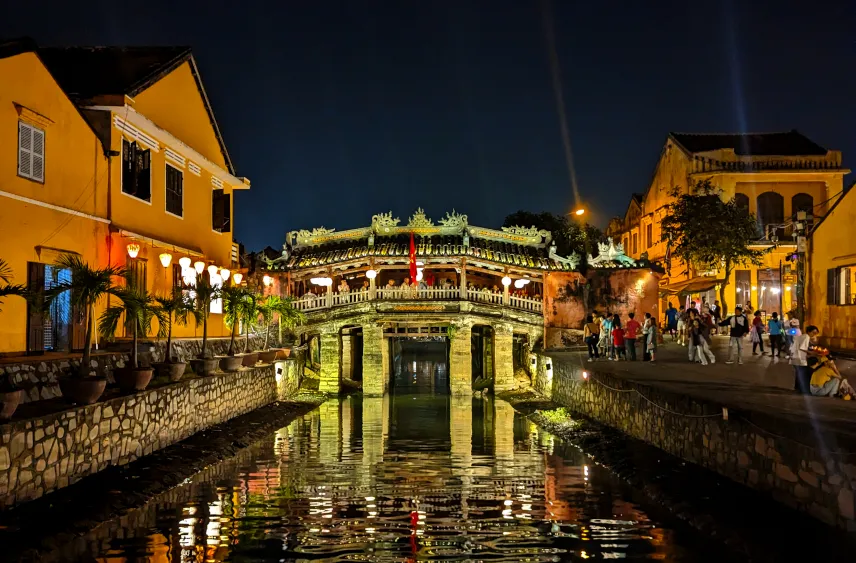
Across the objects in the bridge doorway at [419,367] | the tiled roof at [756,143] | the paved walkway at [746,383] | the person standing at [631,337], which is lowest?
the bridge doorway at [419,367]

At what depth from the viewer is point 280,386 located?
2786 cm

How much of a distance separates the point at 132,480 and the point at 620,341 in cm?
1581

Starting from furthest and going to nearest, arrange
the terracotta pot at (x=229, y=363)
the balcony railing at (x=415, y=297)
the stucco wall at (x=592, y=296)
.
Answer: the stucco wall at (x=592, y=296) → the balcony railing at (x=415, y=297) → the terracotta pot at (x=229, y=363)

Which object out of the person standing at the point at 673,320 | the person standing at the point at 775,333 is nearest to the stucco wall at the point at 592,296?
the person standing at the point at 673,320

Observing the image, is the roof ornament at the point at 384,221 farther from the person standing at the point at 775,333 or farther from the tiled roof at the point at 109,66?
the person standing at the point at 775,333

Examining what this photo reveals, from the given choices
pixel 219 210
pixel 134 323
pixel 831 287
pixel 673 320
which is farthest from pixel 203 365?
pixel 673 320

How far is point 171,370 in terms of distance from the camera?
15.8m

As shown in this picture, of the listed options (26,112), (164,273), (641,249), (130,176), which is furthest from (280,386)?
(641,249)

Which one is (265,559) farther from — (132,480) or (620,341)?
(620,341)

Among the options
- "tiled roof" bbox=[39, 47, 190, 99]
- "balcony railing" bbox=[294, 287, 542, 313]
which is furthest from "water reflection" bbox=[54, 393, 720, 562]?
"balcony railing" bbox=[294, 287, 542, 313]

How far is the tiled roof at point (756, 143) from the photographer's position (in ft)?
132

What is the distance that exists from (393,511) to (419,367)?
43.1 meters

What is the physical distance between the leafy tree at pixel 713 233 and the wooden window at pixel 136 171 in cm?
2253

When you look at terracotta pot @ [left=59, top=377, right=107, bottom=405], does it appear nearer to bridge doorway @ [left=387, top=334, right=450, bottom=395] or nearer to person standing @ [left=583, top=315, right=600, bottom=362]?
person standing @ [left=583, top=315, right=600, bottom=362]
